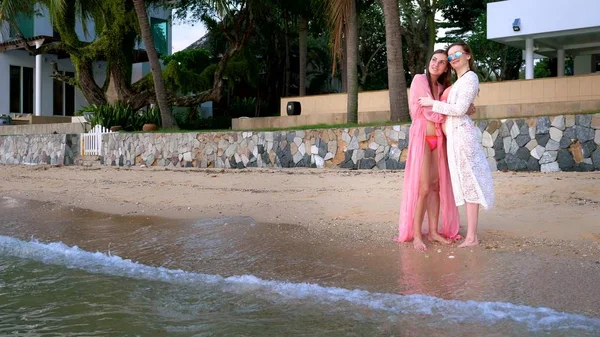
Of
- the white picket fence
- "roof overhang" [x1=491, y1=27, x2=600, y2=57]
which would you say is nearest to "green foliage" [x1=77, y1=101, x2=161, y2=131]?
the white picket fence

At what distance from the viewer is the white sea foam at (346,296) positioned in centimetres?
405

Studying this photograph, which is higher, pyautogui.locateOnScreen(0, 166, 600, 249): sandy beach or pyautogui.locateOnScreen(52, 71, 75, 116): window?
pyautogui.locateOnScreen(52, 71, 75, 116): window

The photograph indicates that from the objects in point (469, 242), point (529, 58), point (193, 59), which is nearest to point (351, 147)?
point (469, 242)

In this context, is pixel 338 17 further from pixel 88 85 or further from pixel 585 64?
pixel 585 64

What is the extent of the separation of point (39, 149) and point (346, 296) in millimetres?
17096

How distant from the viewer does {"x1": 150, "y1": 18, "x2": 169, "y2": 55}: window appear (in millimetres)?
29969

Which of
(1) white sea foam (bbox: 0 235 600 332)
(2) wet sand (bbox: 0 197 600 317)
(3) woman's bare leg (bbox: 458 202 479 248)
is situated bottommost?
(1) white sea foam (bbox: 0 235 600 332)

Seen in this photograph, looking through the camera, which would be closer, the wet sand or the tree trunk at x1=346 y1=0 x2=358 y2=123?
the wet sand

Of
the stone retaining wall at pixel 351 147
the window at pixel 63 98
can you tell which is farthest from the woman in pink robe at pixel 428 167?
the window at pixel 63 98

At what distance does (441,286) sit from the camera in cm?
488

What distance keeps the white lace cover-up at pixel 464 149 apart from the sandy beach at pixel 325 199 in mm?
573

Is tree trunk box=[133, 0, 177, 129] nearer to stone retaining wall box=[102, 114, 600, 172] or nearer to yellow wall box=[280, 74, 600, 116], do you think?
stone retaining wall box=[102, 114, 600, 172]

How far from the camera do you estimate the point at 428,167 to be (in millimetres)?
5969

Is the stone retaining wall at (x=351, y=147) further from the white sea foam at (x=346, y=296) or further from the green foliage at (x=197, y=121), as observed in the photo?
the green foliage at (x=197, y=121)
